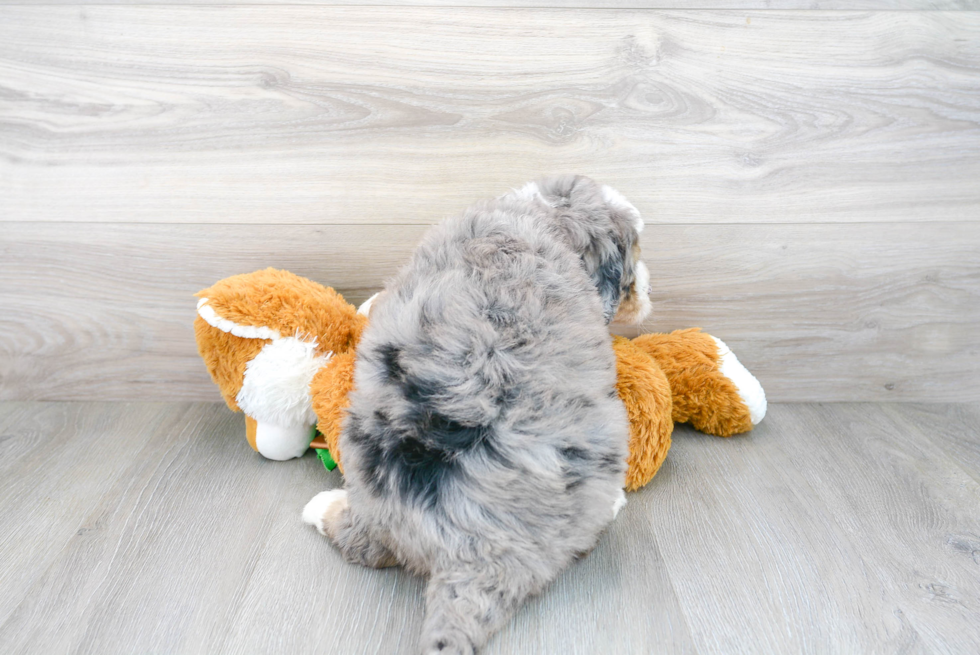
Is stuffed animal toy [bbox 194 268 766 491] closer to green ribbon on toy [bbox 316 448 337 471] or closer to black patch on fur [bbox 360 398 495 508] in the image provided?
green ribbon on toy [bbox 316 448 337 471]

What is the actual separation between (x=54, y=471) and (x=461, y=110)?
0.95 m

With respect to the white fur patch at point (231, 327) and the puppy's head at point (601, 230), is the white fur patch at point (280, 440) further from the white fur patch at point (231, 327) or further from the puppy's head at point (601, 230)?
the puppy's head at point (601, 230)

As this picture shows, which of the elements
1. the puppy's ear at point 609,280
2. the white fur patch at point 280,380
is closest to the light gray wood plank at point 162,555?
the white fur patch at point 280,380

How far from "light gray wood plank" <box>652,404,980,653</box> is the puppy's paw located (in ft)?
1.57

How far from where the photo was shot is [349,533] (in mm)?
865

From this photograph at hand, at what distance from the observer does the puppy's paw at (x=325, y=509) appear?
35.6 inches

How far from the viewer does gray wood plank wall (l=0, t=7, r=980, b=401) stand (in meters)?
1.11

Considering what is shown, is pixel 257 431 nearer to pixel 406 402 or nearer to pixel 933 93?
pixel 406 402

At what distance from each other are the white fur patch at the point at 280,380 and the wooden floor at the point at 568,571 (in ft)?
0.38

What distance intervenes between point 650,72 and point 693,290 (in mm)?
417

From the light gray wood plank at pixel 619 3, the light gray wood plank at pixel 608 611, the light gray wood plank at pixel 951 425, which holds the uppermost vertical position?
the light gray wood plank at pixel 619 3

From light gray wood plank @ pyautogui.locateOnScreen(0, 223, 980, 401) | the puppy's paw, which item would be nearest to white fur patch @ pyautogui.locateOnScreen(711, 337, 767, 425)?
light gray wood plank @ pyautogui.locateOnScreen(0, 223, 980, 401)

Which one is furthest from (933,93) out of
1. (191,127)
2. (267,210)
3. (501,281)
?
(191,127)

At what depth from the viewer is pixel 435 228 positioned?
896 millimetres
